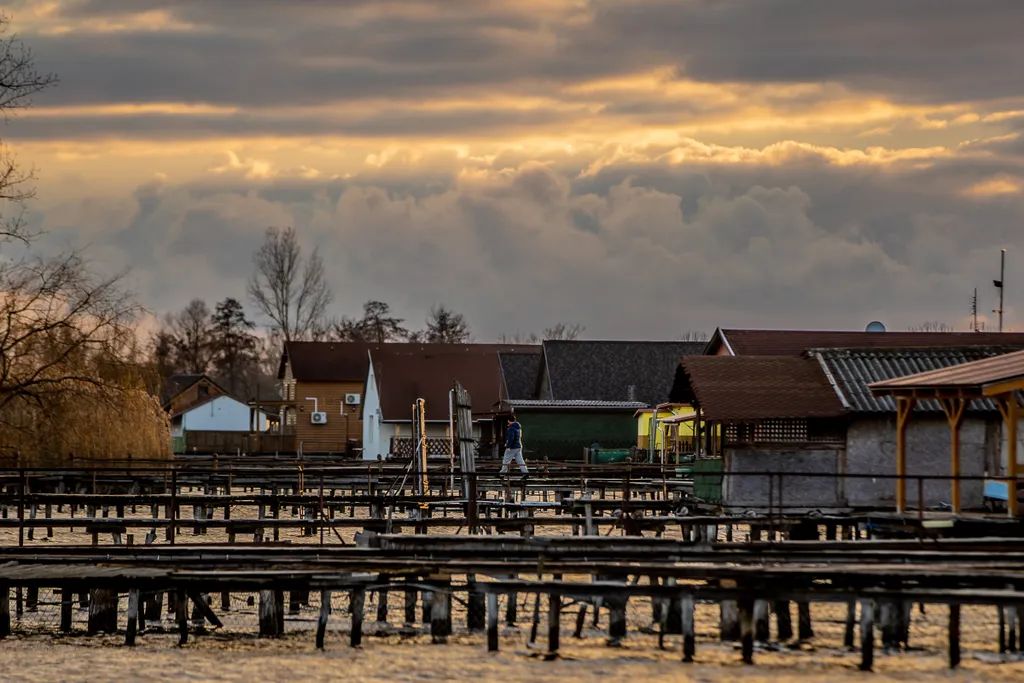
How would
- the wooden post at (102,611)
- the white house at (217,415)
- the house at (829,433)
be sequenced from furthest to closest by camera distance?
1. the white house at (217,415)
2. the house at (829,433)
3. the wooden post at (102,611)

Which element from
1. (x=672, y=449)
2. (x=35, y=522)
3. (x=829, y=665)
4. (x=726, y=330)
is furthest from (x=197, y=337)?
(x=829, y=665)

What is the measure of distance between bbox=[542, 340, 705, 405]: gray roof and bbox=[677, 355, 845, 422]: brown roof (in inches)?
1211

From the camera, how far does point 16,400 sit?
39188 mm

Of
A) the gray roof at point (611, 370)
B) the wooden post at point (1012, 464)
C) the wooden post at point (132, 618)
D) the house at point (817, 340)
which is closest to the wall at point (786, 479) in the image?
the wooden post at point (1012, 464)

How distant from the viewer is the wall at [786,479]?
29.1 meters

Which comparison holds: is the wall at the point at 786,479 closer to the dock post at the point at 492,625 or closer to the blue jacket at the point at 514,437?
the blue jacket at the point at 514,437

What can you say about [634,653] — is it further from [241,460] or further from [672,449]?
[672,449]

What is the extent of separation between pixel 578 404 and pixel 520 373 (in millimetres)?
10064

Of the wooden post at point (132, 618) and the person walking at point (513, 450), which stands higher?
the person walking at point (513, 450)

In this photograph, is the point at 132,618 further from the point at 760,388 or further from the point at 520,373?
the point at 520,373

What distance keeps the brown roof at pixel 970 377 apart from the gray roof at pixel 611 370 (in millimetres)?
37378

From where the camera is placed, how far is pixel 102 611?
1775 cm

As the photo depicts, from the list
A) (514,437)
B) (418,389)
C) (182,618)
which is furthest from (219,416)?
(182,618)

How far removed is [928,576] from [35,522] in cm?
1295
